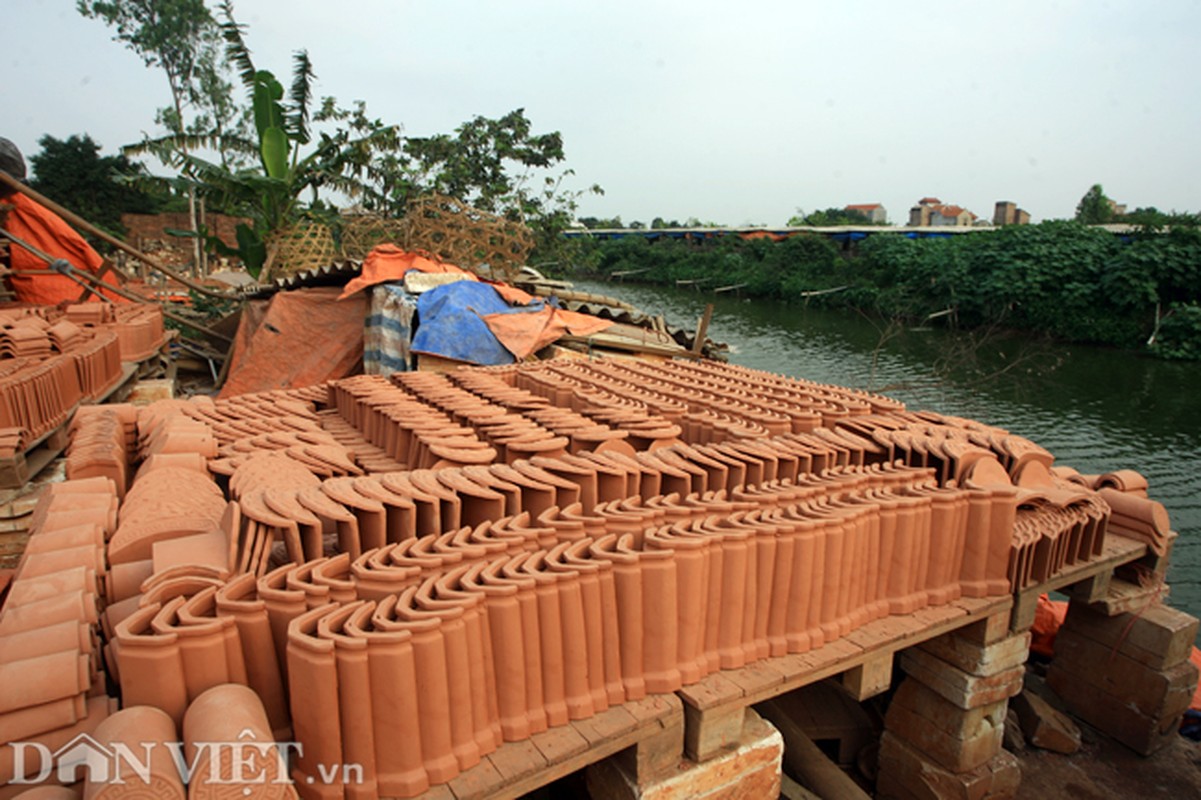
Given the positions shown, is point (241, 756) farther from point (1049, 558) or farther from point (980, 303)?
point (980, 303)

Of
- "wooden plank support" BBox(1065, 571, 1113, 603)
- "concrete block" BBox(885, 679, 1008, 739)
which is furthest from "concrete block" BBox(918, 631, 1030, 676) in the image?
"wooden plank support" BBox(1065, 571, 1113, 603)

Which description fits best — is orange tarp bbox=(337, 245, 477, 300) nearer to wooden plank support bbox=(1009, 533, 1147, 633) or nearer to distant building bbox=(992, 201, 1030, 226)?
wooden plank support bbox=(1009, 533, 1147, 633)

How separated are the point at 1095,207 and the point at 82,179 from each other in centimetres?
5176

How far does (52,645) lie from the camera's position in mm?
2225

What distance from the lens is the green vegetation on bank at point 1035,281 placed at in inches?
867

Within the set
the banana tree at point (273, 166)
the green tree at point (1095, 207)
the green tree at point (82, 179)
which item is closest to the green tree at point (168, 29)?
the green tree at point (82, 179)

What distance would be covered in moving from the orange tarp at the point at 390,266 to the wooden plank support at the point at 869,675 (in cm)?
837

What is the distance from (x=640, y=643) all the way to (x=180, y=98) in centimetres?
3717

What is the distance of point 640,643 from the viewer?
2.85 metres

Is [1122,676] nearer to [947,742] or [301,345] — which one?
[947,742]

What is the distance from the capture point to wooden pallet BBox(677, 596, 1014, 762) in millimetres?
2949

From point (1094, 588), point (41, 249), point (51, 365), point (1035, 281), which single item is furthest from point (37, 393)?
point (1035, 281)

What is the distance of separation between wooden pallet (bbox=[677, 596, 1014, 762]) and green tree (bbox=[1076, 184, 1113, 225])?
4477 centimetres

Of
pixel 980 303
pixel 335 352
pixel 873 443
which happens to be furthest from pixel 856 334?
pixel 873 443
